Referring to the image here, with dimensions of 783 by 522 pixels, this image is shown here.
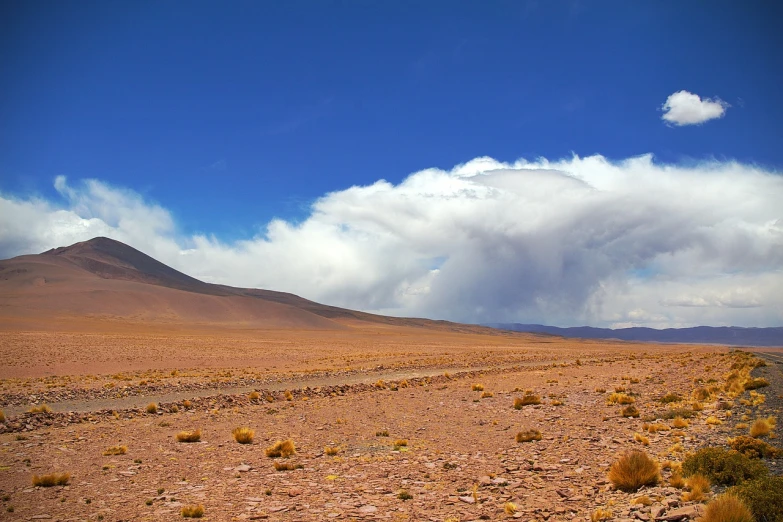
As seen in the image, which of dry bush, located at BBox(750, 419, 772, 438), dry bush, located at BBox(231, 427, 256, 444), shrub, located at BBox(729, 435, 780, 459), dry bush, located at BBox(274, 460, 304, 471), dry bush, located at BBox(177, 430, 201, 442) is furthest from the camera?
dry bush, located at BBox(177, 430, 201, 442)

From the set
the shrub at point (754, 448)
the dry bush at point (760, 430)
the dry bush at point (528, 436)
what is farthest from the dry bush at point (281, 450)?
the dry bush at point (760, 430)

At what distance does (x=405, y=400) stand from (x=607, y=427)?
10.2 meters

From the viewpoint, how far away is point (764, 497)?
6.70 m

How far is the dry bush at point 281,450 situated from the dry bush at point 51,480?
4.50m

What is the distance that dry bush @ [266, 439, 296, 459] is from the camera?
1287cm

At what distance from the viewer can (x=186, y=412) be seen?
20250 mm

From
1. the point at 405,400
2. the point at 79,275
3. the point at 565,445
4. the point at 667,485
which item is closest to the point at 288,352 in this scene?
the point at 405,400

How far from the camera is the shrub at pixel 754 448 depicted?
9.70 m

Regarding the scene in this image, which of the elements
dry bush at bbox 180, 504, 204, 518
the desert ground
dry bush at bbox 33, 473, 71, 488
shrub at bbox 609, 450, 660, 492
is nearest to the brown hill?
the desert ground

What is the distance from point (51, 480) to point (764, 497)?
1317cm

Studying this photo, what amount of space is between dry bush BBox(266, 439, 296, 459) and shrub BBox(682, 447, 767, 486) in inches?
359

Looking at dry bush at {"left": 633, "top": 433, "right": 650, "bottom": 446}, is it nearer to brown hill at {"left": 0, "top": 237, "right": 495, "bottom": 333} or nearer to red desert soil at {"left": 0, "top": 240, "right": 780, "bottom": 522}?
red desert soil at {"left": 0, "top": 240, "right": 780, "bottom": 522}

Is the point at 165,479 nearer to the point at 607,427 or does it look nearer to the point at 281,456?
the point at 281,456

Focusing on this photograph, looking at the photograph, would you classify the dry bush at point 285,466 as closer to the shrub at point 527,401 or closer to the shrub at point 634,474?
the shrub at point 634,474
